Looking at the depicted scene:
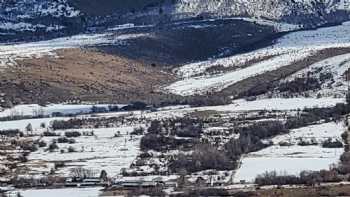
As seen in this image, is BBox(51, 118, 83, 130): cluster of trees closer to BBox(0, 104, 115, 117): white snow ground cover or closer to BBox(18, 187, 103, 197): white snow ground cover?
BBox(0, 104, 115, 117): white snow ground cover

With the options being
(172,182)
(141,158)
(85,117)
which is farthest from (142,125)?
(172,182)

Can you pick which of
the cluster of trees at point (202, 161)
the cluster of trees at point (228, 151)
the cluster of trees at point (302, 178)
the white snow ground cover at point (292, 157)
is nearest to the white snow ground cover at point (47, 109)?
the cluster of trees at point (228, 151)

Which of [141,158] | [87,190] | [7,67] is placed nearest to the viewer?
[87,190]

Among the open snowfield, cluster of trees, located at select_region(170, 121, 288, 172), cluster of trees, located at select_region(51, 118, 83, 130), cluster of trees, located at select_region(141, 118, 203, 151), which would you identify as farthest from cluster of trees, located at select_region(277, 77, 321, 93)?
the open snowfield

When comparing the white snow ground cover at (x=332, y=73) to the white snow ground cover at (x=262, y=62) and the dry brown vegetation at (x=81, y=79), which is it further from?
the dry brown vegetation at (x=81, y=79)

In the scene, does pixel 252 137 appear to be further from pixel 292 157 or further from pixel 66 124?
pixel 66 124

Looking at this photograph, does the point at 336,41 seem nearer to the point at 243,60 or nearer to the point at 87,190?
the point at 243,60

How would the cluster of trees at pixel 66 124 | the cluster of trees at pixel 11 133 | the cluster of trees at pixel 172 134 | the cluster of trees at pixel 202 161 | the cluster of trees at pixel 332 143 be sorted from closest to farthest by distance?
1. the cluster of trees at pixel 202 161
2. the cluster of trees at pixel 332 143
3. the cluster of trees at pixel 172 134
4. the cluster of trees at pixel 11 133
5. the cluster of trees at pixel 66 124
